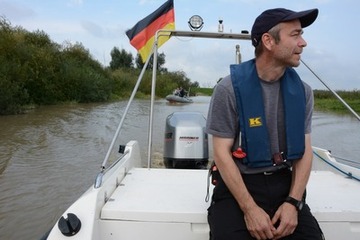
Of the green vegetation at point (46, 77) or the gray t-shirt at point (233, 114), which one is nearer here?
the gray t-shirt at point (233, 114)

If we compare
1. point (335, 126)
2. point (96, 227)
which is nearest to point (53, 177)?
point (96, 227)

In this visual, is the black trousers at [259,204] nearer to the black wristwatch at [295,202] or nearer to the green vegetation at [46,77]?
the black wristwatch at [295,202]

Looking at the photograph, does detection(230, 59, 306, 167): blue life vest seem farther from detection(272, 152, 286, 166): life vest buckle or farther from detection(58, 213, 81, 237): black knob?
detection(58, 213, 81, 237): black knob

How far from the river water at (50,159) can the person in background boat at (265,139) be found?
8.96 feet

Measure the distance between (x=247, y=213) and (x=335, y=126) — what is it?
13924mm

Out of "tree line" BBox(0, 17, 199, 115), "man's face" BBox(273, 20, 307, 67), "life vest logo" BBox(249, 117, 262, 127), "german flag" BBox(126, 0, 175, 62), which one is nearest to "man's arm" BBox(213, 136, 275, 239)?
"life vest logo" BBox(249, 117, 262, 127)

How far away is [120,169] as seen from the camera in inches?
98.0

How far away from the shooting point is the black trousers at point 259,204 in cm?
160

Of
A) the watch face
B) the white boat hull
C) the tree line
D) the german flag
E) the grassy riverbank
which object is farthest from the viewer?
the grassy riverbank

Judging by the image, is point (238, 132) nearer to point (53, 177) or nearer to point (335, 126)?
point (53, 177)

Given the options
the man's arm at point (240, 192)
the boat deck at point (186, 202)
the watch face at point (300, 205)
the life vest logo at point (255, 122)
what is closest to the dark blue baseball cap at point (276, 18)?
the life vest logo at point (255, 122)

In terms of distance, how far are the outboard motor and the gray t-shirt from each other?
1.73 metres

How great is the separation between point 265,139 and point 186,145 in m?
1.85

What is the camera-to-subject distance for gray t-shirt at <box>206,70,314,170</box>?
1.69 m
